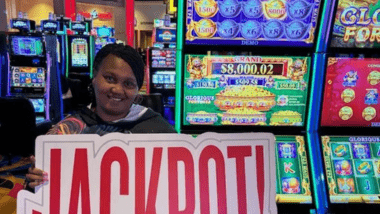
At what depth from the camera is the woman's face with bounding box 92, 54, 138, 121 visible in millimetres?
1592

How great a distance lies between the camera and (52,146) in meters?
1.11

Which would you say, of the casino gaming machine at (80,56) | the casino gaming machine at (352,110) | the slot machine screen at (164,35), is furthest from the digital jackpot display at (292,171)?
the casino gaming machine at (80,56)

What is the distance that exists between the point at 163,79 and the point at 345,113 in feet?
19.2

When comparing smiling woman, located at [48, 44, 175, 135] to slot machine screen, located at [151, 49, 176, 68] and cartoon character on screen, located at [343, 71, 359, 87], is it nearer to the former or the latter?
cartoon character on screen, located at [343, 71, 359, 87]

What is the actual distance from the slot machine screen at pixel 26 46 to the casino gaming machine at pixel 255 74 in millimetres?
5413

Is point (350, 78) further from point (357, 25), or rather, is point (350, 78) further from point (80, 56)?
point (80, 56)

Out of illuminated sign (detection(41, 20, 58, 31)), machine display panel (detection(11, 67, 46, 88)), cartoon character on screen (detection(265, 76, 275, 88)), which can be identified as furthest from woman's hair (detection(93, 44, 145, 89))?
illuminated sign (detection(41, 20, 58, 31))

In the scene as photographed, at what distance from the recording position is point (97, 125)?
169 centimetres

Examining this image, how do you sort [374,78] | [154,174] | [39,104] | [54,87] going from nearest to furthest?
[154,174] < [374,78] < [39,104] < [54,87]

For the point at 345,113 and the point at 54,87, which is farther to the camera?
the point at 54,87

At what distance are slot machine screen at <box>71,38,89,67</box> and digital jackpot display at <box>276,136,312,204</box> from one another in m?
8.11

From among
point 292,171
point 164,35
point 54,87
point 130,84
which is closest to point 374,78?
point 292,171

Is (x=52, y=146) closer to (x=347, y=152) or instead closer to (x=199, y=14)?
(x=199, y=14)

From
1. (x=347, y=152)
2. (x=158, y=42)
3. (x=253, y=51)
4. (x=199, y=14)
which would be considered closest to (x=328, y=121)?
(x=347, y=152)
